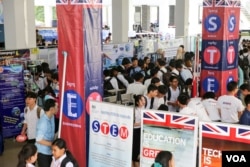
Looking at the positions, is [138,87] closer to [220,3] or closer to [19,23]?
[220,3]

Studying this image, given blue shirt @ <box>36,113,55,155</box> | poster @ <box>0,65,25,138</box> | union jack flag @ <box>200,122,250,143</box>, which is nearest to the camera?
union jack flag @ <box>200,122,250,143</box>

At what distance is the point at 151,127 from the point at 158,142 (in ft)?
0.58

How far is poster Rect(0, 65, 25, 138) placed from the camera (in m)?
7.68

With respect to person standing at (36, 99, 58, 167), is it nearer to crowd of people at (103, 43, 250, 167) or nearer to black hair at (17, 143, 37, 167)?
black hair at (17, 143, 37, 167)

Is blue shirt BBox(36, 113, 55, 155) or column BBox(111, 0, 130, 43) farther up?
column BBox(111, 0, 130, 43)

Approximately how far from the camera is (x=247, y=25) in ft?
83.6

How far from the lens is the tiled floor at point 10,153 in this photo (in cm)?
670

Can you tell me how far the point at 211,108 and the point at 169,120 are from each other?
82.1 inches

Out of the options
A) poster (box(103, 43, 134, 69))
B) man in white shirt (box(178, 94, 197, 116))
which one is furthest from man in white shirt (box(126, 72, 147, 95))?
poster (box(103, 43, 134, 69))

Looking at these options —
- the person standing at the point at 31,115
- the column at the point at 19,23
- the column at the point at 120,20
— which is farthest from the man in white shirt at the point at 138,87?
the column at the point at 120,20

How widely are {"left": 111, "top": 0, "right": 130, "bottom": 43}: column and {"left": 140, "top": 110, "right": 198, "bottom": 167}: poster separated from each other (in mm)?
8042

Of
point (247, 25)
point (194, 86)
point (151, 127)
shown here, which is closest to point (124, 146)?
point (151, 127)

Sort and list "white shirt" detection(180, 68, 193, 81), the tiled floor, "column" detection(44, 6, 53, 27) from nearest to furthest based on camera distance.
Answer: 1. the tiled floor
2. "white shirt" detection(180, 68, 193, 81)
3. "column" detection(44, 6, 53, 27)

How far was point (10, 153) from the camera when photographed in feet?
23.7
